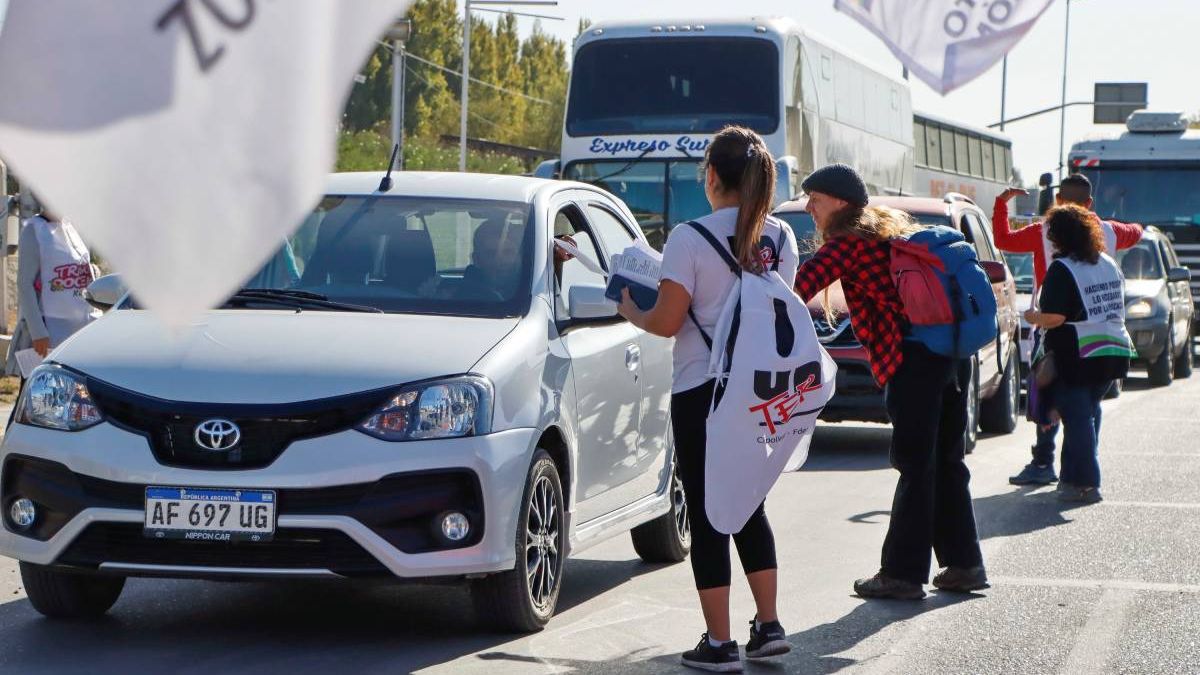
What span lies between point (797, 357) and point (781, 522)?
3.94 meters

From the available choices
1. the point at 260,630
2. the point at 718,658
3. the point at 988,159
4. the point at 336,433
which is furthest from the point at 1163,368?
the point at 336,433

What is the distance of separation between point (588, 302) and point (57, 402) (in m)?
1.85

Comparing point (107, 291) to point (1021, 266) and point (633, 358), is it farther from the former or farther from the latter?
point (1021, 266)

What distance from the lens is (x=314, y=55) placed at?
6.11 feet

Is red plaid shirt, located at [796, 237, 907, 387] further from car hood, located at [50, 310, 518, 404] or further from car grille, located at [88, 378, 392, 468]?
car grille, located at [88, 378, 392, 468]

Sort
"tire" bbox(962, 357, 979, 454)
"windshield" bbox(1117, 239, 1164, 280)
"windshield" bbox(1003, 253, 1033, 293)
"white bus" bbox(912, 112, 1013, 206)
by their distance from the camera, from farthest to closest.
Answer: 1. "white bus" bbox(912, 112, 1013, 206)
2. "windshield" bbox(1117, 239, 1164, 280)
3. "windshield" bbox(1003, 253, 1033, 293)
4. "tire" bbox(962, 357, 979, 454)

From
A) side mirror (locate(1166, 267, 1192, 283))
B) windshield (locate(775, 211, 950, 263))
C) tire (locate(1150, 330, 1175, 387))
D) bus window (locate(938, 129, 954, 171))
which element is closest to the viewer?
windshield (locate(775, 211, 950, 263))

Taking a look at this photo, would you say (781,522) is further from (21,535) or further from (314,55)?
(314,55)

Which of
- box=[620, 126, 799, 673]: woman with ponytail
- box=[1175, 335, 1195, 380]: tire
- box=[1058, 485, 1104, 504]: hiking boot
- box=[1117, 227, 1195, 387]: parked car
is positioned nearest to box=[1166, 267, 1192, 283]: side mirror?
box=[1117, 227, 1195, 387]: parked car

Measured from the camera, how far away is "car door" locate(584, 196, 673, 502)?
7.61 m

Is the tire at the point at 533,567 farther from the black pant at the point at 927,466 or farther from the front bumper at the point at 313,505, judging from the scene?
the black pant at the point at 927,466

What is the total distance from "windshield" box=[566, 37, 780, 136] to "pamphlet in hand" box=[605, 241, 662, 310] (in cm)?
1226

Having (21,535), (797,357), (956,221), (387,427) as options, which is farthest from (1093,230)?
(21,535)

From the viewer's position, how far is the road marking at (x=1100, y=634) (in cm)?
632
